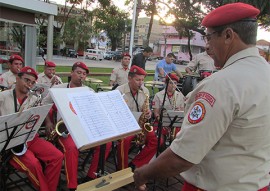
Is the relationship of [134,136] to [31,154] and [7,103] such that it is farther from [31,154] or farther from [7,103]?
[7,103]

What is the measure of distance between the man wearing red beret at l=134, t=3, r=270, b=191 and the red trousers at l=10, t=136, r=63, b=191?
7.17 feet

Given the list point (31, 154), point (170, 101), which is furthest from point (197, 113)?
point (170, 101)

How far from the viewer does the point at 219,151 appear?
1.37 metres

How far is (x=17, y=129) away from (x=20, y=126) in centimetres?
4

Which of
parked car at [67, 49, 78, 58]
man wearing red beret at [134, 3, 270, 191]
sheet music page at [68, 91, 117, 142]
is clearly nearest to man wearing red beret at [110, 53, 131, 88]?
sheet music page at [68, 91, 117, 142]

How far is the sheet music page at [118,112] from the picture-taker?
9.61 feet

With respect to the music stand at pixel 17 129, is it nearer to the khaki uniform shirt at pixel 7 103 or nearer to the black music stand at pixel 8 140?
the black music stand at pixel 8 140

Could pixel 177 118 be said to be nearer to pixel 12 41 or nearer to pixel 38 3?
pixel 38 3

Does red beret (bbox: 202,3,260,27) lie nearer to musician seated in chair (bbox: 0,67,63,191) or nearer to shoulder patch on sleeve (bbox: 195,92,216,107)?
shoulder patch on sleeve (bbox: 195,92,216,107)

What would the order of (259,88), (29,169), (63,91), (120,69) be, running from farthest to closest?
(120,69) → (29,169) → (63,91) → (259,88)

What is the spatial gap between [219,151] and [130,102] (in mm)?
3536

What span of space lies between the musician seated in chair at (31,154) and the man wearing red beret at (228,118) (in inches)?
86.7

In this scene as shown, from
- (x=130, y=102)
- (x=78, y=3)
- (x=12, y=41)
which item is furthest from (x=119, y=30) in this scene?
(x=130, y=102)

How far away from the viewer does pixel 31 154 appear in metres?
3.34
